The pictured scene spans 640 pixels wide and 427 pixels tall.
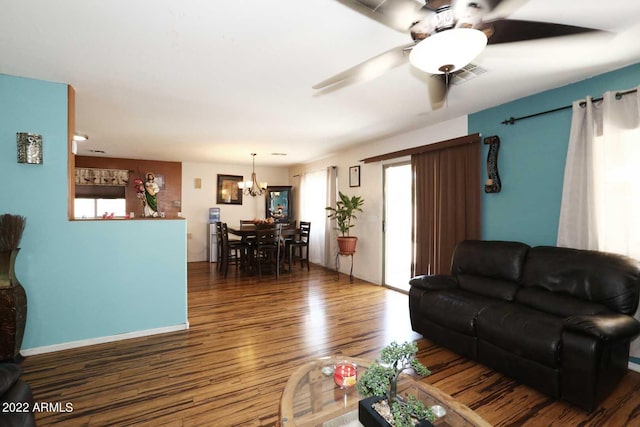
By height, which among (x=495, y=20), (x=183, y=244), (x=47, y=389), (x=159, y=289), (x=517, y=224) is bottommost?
(x=47, y=389)

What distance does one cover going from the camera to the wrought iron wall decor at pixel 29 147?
2520mm

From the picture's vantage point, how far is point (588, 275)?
7.50ft

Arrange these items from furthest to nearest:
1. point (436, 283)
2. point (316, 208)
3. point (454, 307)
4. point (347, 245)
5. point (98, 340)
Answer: point (316, 208)
point (347, 245)
point (436, 283)
point (98, 340)
point (454, 307)

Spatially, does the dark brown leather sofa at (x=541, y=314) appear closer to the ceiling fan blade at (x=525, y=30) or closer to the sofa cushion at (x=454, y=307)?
the sofa cushion at (x=454, y=307)

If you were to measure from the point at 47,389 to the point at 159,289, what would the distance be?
3.66 feet

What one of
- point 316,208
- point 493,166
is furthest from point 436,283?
point 316,208

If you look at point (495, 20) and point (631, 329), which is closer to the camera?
point (495, 20)

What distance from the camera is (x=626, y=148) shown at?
2.38 metres

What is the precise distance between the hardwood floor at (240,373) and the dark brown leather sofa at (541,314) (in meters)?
0.16

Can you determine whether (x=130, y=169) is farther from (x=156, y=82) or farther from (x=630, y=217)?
(x=630, y=217)

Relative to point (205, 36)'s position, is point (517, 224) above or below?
below

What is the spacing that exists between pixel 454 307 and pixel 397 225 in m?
2.41

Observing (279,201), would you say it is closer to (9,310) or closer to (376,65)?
(9,310)

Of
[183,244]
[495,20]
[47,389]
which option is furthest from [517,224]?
[47,389]
